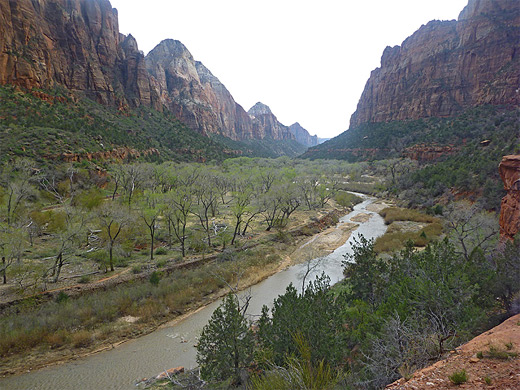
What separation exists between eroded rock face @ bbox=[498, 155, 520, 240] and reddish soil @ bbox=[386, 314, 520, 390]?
39.4 ft

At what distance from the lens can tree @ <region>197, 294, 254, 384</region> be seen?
8.61 meters

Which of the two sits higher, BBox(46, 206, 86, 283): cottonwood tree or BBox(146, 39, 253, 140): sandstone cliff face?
BBox(146, 39, 253, 140): sandstone cliff face

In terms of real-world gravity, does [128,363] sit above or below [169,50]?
below

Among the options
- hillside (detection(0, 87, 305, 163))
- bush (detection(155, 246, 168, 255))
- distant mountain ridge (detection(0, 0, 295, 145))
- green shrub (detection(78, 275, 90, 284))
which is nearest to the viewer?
green shrub (detection(78, 275, 90, 284))

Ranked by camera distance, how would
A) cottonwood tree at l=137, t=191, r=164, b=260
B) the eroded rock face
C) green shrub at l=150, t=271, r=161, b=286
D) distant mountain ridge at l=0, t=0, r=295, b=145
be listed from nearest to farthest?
the eroded rock face
green shrub at l=150, t=271, r=161, b=286
cottonwood tree at l=137, t=191, r=164, b=260
distant mountain ridge at l=0, t=0, r=295, b=145

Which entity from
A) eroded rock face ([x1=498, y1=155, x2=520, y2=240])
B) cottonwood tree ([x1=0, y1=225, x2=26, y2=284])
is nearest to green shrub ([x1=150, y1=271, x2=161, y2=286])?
cottonwood tree ([x1=0, y1=225, x2=26, y2=284])

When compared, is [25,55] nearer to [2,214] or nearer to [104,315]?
[2,214]

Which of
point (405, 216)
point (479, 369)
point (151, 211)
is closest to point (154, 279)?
point (151, 211)

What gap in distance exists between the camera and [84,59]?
64.6 m

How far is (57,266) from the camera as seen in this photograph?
18.2 metres

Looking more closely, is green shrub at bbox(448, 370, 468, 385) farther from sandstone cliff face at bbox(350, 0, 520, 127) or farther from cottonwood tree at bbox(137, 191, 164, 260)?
sandstone cliff face at bbox(350, 0, 520, 127)

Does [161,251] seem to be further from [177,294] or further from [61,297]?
[61,297]

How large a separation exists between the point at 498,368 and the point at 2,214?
97.8ft

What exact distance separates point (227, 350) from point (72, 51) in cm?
8213
